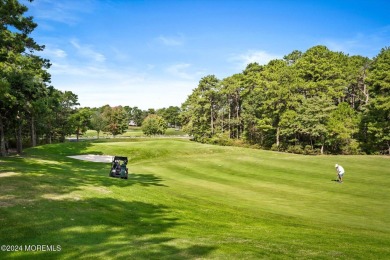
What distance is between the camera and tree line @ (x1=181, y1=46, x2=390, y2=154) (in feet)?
184

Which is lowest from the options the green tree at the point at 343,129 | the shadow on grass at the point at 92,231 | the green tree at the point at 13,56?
the shadow on grass at the point at 92,231

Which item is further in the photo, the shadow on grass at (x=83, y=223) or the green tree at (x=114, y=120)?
the green tree at (x=114, y=120)

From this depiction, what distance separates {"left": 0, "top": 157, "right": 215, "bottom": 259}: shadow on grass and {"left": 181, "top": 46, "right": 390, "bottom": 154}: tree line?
164 ft

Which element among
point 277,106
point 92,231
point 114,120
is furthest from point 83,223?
point 114,120

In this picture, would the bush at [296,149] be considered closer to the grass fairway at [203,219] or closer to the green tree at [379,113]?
the green tree at [379,113]

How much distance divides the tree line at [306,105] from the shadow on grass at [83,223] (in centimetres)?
4997

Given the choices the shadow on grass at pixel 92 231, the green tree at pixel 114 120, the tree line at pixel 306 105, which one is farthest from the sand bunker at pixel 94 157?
the green tree at pixel 114 120

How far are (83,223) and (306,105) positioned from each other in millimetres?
57235

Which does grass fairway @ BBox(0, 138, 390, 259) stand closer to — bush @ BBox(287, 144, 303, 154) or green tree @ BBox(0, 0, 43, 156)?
green tree @ BBox(0, 0, 43, 156)

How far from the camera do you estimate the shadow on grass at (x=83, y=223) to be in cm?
796

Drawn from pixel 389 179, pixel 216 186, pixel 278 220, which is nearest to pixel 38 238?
pixel 278 220

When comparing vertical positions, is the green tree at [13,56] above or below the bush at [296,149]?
above

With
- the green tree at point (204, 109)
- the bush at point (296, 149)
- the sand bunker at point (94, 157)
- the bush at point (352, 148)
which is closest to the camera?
the sand bunker at point (94, 157)

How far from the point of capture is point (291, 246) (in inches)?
380
